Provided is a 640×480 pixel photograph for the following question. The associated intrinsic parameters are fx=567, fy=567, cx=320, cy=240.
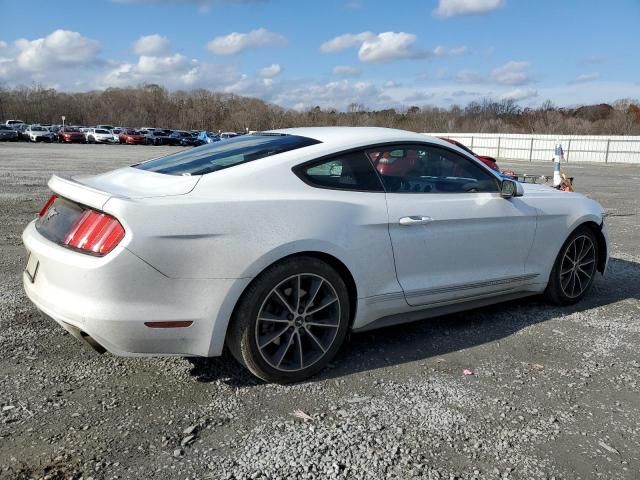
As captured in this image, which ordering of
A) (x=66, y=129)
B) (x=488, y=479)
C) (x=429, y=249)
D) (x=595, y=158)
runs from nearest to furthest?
(x=488, y=479), (x=429, y=249), (x=595, y=158), (x=66, y=129)

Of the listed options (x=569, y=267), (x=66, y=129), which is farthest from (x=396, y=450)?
(x=66, y=129)

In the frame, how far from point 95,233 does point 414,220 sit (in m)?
A: 1.98

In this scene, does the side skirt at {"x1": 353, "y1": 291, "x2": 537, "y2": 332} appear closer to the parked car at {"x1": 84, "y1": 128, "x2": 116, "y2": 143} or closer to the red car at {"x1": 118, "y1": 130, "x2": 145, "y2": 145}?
the red car at {"x1": 118, "y1": 130, "x2": 145, "y2": 145}

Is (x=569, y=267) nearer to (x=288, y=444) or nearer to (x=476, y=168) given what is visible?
(x=476, y=168)

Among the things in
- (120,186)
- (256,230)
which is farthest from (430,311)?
(120,186)

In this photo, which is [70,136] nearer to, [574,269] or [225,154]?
[225,154]

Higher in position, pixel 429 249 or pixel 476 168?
pixel 476 168

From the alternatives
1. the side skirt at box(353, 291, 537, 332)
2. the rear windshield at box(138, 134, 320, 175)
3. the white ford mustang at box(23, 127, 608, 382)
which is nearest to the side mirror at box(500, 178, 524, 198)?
the white ford mustang at box(23, 127, 608, 382)

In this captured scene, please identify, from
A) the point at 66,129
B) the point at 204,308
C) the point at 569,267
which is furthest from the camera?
the point at 66,129

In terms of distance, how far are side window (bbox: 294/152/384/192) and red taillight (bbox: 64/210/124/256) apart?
1.13 m

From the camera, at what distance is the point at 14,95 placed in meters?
108

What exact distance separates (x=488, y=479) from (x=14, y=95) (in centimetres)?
12394

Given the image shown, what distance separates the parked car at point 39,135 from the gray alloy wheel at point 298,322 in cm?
5497

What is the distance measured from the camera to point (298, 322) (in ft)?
11.2
